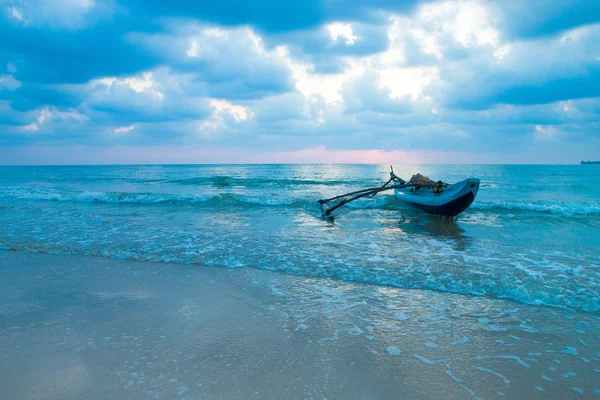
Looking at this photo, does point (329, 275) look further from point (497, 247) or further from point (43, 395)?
point (497, 247)

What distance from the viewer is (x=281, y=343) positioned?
3.63 meters

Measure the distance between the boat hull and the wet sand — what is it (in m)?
6.84

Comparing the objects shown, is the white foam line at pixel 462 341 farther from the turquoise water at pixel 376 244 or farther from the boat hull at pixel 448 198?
the boat hull at pixel 448 198

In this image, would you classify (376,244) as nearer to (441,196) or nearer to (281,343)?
(441,196)

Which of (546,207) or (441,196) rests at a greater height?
(441,196)

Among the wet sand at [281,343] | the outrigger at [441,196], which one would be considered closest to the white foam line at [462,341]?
the wet sand at [281,343]

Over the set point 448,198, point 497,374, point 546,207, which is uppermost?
point 448,198

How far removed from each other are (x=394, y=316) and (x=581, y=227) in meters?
11.4

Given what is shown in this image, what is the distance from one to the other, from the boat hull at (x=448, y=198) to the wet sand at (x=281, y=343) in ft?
22.4

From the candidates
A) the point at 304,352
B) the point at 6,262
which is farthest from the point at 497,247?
the point at 6,262

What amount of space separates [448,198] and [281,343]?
9895 millimetres

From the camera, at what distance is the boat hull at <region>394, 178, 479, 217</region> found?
10.9 m

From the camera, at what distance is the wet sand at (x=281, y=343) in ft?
9.52

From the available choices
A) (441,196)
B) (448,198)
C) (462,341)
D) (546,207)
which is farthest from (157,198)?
(546,207)
